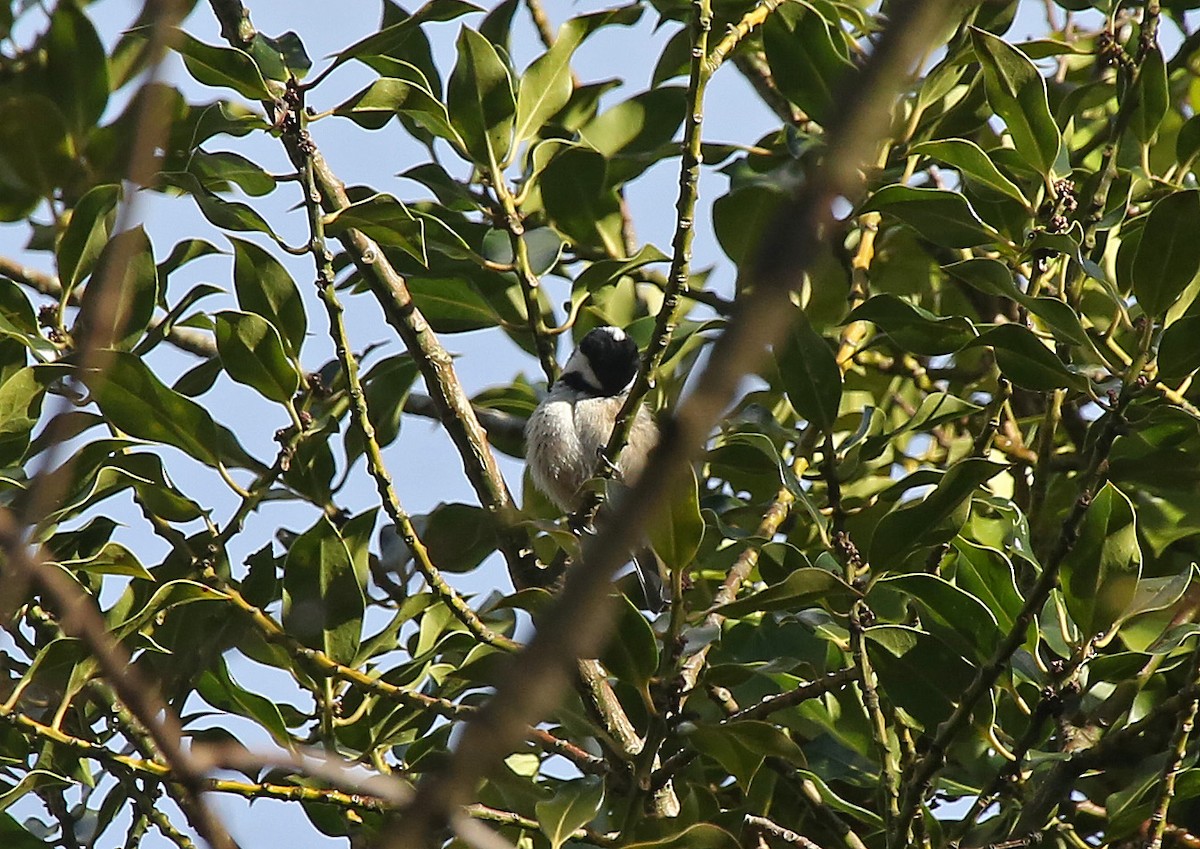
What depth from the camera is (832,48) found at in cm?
235

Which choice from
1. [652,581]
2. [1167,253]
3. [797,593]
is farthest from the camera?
[652,581]

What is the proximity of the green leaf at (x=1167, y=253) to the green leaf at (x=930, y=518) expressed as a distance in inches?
12.2

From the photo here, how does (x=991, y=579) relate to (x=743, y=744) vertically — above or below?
above

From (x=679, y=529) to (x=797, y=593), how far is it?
0.54ft

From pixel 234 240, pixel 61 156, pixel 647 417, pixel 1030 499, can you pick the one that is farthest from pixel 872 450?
pixel 647 417

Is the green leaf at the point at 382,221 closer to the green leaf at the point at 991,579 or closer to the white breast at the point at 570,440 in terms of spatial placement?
the green leaf at the point at 991,579

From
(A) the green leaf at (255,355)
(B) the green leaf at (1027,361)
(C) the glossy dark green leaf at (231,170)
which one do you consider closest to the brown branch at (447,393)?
(C) the glossy dark green leaf at (231,170)

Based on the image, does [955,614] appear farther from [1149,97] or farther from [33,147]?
[33,147]

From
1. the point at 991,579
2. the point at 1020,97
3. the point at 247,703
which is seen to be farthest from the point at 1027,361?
the point at 247,703

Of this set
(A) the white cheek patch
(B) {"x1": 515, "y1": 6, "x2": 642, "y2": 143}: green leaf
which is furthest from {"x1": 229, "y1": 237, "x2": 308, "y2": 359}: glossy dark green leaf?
(A) the white cheek patch

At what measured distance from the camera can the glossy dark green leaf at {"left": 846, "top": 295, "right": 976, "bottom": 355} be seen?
6.84 feet

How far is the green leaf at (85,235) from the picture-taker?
219 cm

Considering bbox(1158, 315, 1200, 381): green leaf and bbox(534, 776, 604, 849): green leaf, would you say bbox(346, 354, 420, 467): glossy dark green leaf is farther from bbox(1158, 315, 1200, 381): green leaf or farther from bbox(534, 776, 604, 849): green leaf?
bbox(1158, 315, 1200, 381): green leaf

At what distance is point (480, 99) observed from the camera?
2.45 meters
